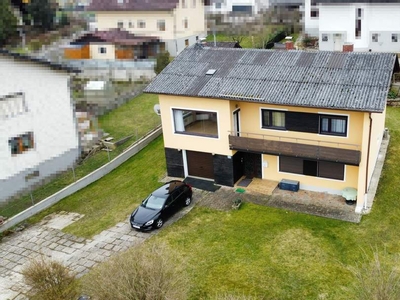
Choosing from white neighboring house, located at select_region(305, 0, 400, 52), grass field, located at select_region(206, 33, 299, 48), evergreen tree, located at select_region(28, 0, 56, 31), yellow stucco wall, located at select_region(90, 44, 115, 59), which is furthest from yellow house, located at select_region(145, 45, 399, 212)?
evergreen tree, located at select_region(28, 0, 56, 31)

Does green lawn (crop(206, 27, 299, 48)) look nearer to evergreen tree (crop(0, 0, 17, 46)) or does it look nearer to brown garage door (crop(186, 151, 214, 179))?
evergreen tree (crop(0, 0, 17, 46))

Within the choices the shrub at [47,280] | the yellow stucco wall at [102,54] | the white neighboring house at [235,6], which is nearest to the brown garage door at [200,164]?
the shrub at [47,280]

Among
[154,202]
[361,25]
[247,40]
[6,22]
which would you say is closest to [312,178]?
[154,202]

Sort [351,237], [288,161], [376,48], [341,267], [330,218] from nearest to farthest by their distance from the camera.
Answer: [341,267], [351,237], [330,218], [288,161], [376,48]

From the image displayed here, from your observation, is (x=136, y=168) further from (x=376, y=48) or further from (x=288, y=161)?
(x=376, y=48)

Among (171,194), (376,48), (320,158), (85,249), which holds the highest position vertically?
(376,48)

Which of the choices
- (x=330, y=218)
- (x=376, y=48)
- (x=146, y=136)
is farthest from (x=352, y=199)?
(x=376, y=48)
